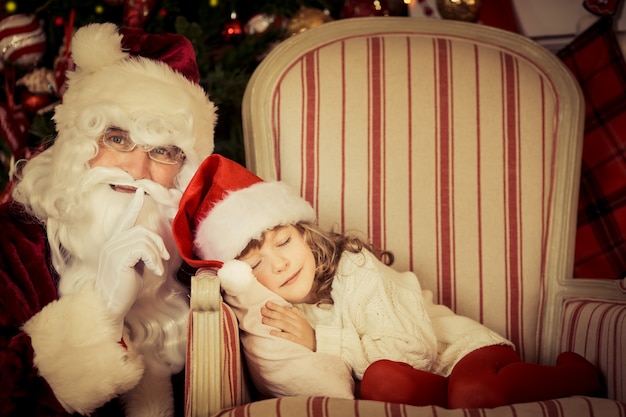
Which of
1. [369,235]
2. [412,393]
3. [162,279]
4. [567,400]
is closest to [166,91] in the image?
[162,279]

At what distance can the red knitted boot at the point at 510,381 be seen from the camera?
1.13 m

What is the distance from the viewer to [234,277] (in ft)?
3.86

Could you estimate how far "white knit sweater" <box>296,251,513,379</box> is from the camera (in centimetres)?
127

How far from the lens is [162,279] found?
4.51ft

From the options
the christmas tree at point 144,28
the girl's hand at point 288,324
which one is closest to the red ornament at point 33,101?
the christmas tree at point 144,28

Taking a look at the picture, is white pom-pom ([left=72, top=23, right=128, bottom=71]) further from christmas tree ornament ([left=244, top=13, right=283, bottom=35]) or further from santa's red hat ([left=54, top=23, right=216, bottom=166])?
christmas tree ornament ([left=244, top=13, right=283, bottom=35])

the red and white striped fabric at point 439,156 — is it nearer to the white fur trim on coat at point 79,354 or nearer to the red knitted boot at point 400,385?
the red knitted boot at point 400,385

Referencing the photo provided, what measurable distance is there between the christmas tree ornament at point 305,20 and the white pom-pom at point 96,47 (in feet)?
2.24

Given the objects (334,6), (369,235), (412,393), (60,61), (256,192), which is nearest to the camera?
(412,393)

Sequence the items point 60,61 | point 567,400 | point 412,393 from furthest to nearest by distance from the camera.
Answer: point 60,61 < point 412,393 < point 567,400

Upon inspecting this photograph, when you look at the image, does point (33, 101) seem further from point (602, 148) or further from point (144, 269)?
point (602, 148)

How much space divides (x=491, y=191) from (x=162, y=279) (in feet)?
2.66

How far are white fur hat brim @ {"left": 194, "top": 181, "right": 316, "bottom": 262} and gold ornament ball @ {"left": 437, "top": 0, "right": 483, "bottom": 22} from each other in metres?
0.98

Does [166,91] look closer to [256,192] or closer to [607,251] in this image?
[256,192]
